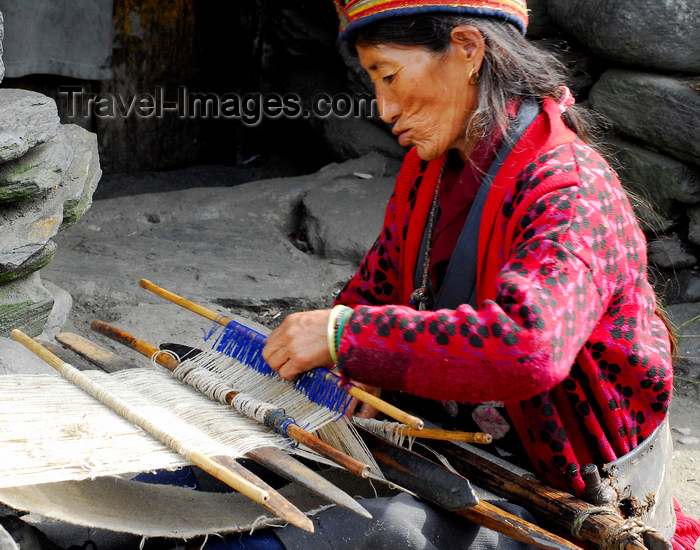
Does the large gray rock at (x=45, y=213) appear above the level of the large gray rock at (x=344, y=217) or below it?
above

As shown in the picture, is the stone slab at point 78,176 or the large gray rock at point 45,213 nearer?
the large gray rock at point 45,213

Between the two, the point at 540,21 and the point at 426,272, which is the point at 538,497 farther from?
the point at 540,21

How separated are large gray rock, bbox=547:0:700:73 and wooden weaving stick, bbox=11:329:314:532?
128 inches

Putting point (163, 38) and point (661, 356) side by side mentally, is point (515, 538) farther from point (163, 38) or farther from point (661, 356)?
point (163, 38)

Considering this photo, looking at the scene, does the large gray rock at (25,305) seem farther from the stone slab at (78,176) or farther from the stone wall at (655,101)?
the stone wall at (655,101)

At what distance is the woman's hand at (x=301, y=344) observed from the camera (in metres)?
1.49

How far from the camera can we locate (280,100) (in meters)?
6.61

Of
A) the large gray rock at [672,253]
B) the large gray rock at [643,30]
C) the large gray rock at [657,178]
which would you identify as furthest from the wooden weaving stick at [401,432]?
the large gray rock at [672,253]

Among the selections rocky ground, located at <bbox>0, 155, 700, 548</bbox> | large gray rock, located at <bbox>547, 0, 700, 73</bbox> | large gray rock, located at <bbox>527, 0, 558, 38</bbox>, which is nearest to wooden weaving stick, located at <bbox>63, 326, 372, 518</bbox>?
rocky ground, located at <bbox>0, 155, 700, 548</bbox>

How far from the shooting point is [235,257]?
181 inches

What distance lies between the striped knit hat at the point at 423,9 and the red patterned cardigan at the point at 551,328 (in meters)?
0.20

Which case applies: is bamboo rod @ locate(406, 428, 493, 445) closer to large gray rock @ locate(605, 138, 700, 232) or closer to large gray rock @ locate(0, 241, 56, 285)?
large gray rock @ locate(0, 241, 56, 285)

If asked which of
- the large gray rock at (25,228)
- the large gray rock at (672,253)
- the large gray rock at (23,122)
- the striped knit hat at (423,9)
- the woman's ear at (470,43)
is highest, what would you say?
the striped knit hat at (423,9)

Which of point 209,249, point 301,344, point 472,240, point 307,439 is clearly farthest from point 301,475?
point 209,249
